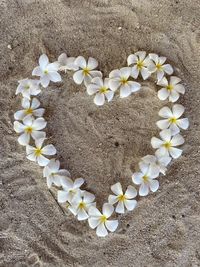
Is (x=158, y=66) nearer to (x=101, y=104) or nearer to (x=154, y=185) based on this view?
(x=101, y=104)

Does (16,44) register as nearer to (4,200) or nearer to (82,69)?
(82,69)

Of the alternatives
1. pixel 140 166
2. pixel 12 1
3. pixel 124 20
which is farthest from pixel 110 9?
pixel 140 166

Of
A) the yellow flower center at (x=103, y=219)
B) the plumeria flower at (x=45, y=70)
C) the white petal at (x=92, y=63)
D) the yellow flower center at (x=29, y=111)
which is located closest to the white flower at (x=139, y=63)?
the white petal at (x=92, y=63)

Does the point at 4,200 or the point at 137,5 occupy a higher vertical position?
the point at 137,5

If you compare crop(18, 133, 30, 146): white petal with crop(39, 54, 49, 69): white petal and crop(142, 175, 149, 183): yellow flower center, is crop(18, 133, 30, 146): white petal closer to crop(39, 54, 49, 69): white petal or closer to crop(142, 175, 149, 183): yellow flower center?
crop(39, 54, 49, 69): white petal

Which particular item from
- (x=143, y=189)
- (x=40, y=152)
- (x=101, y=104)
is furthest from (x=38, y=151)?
(x=143, y=189)

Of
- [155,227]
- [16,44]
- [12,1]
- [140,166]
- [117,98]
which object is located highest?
[12,1]
